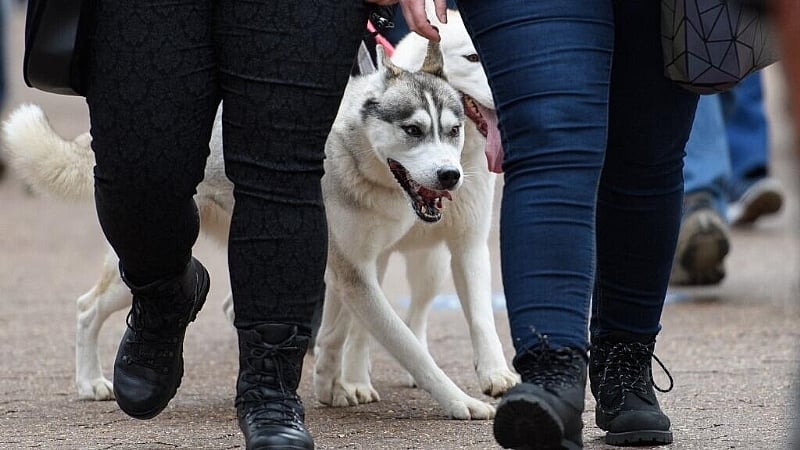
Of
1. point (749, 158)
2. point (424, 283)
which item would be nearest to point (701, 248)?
point (424, 283)

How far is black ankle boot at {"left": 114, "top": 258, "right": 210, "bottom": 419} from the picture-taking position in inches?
131

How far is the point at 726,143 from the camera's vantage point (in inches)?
279

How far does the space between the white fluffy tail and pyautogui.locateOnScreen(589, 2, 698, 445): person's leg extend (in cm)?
195

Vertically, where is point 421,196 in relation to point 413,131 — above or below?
below

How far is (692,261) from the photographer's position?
6.06m

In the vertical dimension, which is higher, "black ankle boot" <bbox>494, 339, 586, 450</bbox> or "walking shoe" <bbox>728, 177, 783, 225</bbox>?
"walking shoe" <bbox>728, 177, 783, 225</bbox>

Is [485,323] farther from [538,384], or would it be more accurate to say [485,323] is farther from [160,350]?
[538,384]

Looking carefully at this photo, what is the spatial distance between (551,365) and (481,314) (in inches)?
63.7

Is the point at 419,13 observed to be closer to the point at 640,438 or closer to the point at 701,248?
the point at 640,438

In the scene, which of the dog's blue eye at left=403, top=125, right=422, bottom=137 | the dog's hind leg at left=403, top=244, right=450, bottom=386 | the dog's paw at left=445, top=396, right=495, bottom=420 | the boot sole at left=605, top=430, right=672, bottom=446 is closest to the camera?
the boot sole at left=605, top=430, right=672, bottom=446

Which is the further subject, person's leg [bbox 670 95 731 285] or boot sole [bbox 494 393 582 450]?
person's leg [bbox 670 95 731 285]

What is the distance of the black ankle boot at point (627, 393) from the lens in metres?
3.25

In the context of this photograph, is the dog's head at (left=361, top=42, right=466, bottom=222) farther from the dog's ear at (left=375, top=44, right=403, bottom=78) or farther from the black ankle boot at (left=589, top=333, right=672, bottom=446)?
the black ankle boot at (left=589, top=333, right=672, bottom=446)

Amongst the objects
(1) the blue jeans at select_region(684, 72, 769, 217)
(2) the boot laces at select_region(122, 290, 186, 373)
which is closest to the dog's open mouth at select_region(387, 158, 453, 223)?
(2) the boot laces at select_region(122, 290, 186, 373)
